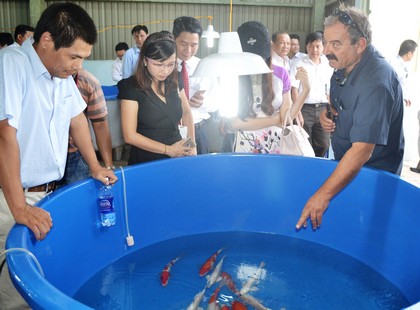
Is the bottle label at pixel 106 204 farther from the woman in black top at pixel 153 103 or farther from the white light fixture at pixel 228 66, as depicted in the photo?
the white light fixture at pixel 228 66

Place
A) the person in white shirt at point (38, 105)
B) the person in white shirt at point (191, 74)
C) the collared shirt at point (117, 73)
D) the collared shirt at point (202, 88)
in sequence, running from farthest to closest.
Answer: the collared shirt at point (117, 73) < the collared shirt at point (202, 88) < the person in white shirt at point (191, 74) < the person in white shirt at point (38, 105)

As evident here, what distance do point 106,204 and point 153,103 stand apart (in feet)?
1.90

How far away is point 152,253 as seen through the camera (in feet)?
7.19

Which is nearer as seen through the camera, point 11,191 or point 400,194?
point 11,191

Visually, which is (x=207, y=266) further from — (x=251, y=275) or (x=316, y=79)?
(x=316, y=79)

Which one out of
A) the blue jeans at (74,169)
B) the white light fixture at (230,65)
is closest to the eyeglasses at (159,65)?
the blue jeans at (74,169)

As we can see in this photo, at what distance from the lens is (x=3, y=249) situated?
1.68 metres

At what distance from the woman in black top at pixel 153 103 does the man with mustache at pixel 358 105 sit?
759 millimetres

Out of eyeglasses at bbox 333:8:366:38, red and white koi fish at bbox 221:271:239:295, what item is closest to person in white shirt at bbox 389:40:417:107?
eyeglasses at bbox 333:8:366:38

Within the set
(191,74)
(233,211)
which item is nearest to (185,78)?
(191,74)

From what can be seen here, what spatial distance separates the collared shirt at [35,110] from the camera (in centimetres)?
141

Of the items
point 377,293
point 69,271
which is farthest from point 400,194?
point 69,271

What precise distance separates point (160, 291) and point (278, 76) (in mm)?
1471

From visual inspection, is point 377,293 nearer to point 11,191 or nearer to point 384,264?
point 384,264
